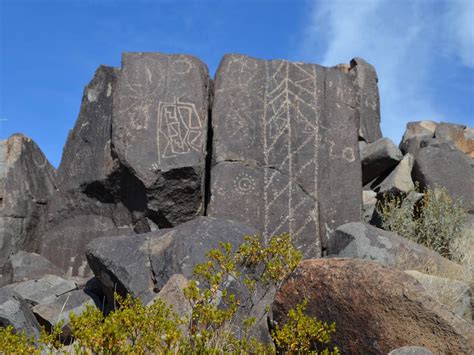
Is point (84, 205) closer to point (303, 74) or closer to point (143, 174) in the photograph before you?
point (143, 174)

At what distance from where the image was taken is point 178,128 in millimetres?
8820

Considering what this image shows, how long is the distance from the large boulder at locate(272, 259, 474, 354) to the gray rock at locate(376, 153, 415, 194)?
5.32 m

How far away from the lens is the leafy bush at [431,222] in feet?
28.3

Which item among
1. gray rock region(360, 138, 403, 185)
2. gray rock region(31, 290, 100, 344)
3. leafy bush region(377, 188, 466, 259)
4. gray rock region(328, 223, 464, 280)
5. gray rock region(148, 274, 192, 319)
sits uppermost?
gray rock region(360, 138, 403, 185)

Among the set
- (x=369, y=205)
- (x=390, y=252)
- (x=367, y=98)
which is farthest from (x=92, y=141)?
(x=367, y=98)

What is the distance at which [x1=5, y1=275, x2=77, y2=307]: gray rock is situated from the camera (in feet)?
25.5

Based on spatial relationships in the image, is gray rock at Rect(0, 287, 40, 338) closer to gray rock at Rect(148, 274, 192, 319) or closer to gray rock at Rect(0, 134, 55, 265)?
gray rock at Rect(148, 274, 192, 319)

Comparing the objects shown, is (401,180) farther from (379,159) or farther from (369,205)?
(379,159)

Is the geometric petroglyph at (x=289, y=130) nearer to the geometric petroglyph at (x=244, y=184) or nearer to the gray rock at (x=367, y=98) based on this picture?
the geometric petroglyph at (x=244, y=184)

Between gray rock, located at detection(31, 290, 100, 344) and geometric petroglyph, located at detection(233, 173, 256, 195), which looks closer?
gray rock, located at detection(31, 290, 100, 344)

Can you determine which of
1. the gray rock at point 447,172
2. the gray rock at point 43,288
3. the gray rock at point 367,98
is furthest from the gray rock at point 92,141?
the gray rock at point 367,98

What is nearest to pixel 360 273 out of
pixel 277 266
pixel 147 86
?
pixel 277 266

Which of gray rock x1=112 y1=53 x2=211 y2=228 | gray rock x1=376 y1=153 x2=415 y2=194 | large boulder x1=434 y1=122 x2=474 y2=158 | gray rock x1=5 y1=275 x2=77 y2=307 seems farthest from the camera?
large boulder x1=434 y1=122 x2=474 y2=158

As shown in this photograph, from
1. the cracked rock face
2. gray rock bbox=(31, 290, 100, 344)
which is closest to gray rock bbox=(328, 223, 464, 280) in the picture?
the cracked rock face
